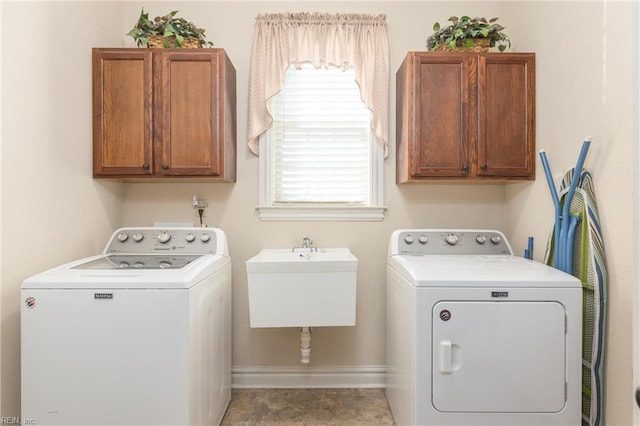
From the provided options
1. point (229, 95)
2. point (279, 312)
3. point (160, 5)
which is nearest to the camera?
point (279, 312)

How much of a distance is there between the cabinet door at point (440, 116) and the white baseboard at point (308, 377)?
1.43 m

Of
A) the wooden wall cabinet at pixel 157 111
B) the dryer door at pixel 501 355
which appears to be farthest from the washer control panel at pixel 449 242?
the wooden wall cabinet at pixel 157 111

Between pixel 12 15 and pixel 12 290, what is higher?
pixel 12 15

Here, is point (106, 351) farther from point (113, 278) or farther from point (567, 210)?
point (567, 210)

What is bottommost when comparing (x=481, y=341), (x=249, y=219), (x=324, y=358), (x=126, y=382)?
(x=324, y=358)

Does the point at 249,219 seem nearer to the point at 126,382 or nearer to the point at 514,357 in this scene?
the point at 126,382

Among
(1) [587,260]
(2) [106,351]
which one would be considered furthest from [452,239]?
(2) [106,351]

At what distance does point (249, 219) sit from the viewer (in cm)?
257

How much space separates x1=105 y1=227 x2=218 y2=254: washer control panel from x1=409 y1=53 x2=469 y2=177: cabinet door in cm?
132

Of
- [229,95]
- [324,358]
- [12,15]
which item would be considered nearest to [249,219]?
[229,95]

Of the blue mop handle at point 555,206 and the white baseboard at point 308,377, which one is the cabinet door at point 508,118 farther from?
the white baseboard at point 308,377

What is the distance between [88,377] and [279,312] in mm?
865

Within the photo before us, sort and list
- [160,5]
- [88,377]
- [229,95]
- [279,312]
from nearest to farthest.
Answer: [88,377] < [279,312] < [229,95] < [160,5]

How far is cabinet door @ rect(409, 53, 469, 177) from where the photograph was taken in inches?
86.0
